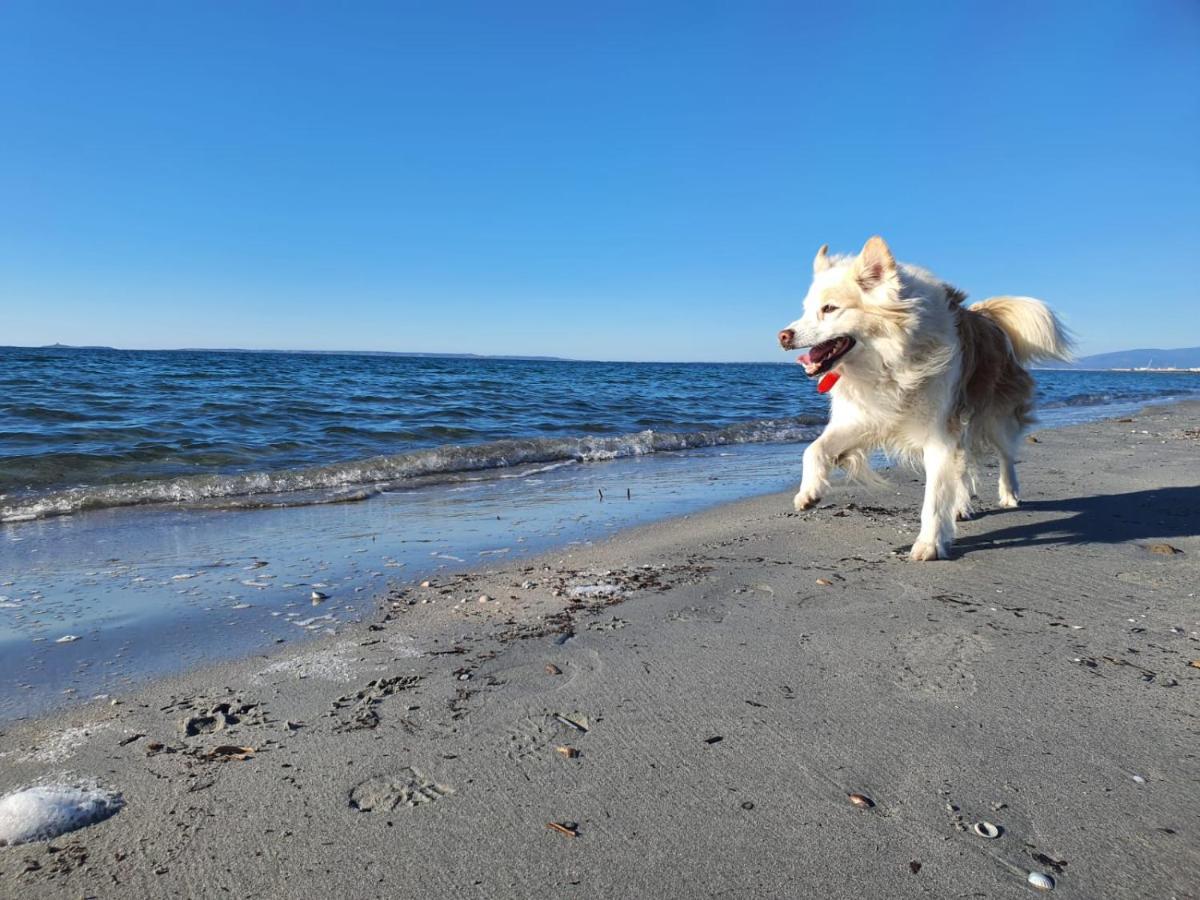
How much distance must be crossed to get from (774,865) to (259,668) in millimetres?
1874

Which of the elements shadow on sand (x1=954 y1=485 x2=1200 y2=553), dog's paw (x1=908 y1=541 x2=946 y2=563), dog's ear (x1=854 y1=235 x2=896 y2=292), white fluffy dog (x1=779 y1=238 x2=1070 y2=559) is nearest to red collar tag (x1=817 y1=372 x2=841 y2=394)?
white fluffy dog (x1=779 y1=238 x2=1070 y2=559)

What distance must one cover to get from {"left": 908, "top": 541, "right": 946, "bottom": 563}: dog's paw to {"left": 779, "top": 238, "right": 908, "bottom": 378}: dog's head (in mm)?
984

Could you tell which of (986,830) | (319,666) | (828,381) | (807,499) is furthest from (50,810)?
(828,381)

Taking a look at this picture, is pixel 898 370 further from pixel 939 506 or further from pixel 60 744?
pixel 60 744

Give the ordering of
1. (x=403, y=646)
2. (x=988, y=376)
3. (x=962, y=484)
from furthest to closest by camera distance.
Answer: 1. (x=988, y=376)
2. (x=962, y=484)
3. (x=403, y=646)

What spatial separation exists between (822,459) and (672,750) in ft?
8.46

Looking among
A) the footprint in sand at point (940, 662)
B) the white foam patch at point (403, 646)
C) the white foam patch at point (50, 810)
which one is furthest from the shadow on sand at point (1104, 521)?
the white foam patch at point (50, 810)

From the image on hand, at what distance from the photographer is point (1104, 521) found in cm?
456

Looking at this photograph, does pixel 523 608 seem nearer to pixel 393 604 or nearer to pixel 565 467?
pixel 393 604

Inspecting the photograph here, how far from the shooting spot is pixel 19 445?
777 centimetres

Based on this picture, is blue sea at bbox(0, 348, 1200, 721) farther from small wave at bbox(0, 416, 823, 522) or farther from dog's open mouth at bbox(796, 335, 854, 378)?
dog's open mouth at bbox(796, 335, 854, 378)

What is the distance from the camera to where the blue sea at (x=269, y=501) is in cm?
302

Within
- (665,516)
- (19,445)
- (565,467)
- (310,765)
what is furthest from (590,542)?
(19,445)

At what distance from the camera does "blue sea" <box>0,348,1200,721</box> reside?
9.91ft
